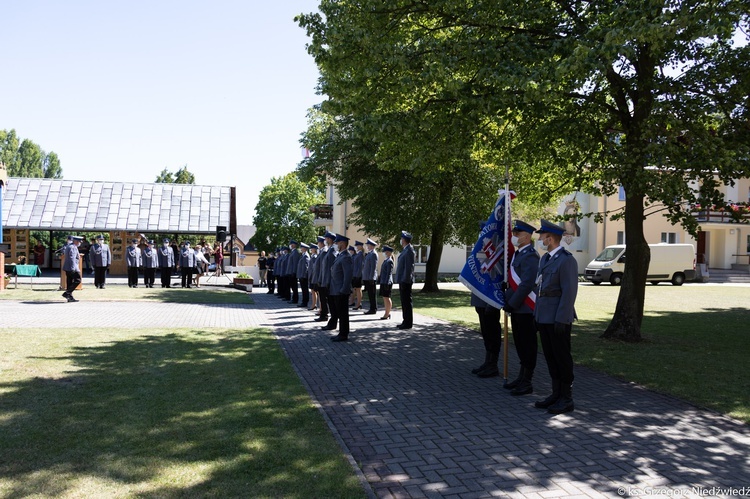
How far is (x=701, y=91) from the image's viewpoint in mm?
11211

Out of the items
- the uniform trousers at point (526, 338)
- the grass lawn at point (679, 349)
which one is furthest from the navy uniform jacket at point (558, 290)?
the grass lawn at point (679, 349)

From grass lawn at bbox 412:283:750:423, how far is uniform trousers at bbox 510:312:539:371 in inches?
56.4

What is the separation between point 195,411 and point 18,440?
5.20ft

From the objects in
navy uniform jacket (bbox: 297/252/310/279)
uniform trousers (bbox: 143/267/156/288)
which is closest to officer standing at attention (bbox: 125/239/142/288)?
uniform trousers (bbox: 143/267/156/288)

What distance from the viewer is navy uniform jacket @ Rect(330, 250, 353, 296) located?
11562 mm

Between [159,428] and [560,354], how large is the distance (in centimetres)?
412

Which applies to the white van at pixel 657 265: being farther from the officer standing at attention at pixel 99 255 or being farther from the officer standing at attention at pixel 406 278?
the officer standing at attention at pixel 99 255

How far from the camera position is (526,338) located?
7.54 meters

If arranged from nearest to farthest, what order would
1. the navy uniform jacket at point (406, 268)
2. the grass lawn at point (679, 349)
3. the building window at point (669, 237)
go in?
the grass lawn at point (679, 349) < the navy uniform jacket at point (406, 268) < the building window at point (669, 237)

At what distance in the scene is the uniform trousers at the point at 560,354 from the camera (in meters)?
6.55

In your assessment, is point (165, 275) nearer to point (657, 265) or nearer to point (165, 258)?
point (165, 258)

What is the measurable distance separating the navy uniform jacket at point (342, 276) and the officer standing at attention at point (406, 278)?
2.27m

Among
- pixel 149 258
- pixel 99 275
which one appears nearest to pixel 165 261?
pixel 149 258

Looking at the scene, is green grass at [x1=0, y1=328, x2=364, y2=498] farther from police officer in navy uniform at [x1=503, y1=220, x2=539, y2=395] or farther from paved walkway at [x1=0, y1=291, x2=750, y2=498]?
police officer in navy uniform at [x1=503, y1=220, x2=539, y2=395]
